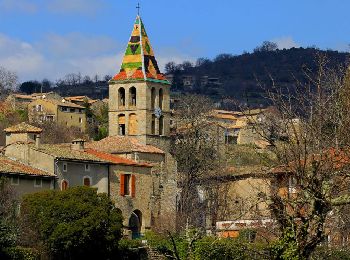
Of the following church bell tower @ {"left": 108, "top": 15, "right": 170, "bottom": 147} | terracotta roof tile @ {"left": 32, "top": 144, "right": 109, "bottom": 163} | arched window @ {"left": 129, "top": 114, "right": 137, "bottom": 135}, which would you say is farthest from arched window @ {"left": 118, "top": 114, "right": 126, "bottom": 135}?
terracotta roof tile @ {"left": 32, "top": 144, "right": 109, "bottom": 163}

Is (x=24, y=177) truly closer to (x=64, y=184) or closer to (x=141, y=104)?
(x=64, y=184)

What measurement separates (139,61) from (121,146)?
37.3 feet

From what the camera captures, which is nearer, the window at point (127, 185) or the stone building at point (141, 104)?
the window at point (127, 185)

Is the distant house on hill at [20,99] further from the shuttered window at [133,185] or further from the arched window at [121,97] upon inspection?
the shuttered window at [133,185]

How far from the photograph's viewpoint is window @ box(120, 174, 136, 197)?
56.4m

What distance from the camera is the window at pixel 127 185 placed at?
185ft

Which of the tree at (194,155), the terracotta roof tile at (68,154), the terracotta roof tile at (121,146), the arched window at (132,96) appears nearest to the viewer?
the terracotta roof tile at (68,154)

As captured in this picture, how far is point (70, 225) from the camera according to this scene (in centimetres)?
4272

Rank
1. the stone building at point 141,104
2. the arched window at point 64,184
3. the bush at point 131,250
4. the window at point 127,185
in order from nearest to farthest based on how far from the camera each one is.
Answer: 1. the bush at point 131,250
2. the arched window at point 64,184
3. the window at point 127,185
4. the stone building at point 141,104

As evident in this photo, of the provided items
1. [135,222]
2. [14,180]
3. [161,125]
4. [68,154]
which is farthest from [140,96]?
[14,180]

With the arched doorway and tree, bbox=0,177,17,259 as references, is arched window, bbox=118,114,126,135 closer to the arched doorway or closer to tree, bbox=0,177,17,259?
the arched doorway

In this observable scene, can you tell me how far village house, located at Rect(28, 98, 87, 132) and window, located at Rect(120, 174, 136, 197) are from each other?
5290 cm

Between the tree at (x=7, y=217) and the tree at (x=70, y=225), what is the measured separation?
27.2 inches

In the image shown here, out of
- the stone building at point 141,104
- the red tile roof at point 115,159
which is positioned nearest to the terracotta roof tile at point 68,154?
the red tile roof at point 115,159
